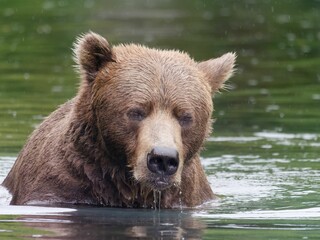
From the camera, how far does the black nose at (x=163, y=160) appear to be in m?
10.9

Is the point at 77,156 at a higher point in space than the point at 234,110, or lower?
lower

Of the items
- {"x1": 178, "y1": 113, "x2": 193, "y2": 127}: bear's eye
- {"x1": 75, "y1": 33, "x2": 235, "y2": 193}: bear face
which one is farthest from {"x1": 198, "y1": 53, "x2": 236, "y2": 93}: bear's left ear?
{"x1": 178, "y1": 113, "x2": 193, "y2": 127}: bear's eye

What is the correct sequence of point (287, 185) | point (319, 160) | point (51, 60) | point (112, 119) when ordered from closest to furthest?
point (112, 119) → point (287, 185) → point (319, 160) → point (51, 60)

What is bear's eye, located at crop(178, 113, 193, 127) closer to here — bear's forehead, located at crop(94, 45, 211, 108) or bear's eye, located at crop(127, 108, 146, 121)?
bear's forehead, located at crop(94, 45, 211, 108)

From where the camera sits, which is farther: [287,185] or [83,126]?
[287,185]

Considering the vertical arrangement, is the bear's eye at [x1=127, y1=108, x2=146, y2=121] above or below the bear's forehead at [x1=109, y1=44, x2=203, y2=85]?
below

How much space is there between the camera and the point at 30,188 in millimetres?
12250

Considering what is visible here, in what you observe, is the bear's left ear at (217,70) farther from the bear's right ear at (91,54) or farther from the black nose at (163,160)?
the black nose at (163,160)

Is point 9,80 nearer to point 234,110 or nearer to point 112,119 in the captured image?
point 234,110

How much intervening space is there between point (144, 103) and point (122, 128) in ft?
0.98

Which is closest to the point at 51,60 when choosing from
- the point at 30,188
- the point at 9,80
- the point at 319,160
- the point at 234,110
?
the point at 9,80

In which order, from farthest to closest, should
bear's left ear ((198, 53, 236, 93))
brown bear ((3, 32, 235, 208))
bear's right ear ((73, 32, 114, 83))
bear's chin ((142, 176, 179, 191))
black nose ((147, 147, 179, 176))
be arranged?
bear's left ear ((198, 53, 236, 93)) < bear's right ear ((73, 32, 114, 83)) < brown bear ((3, 32, 235, 208)) < bear's chin ((142, 176, 179, 191)) < black nose ((147, 147, 179, 176))

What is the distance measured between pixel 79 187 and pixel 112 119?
0.70m

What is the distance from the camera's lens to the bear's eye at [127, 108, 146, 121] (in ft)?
38.1
